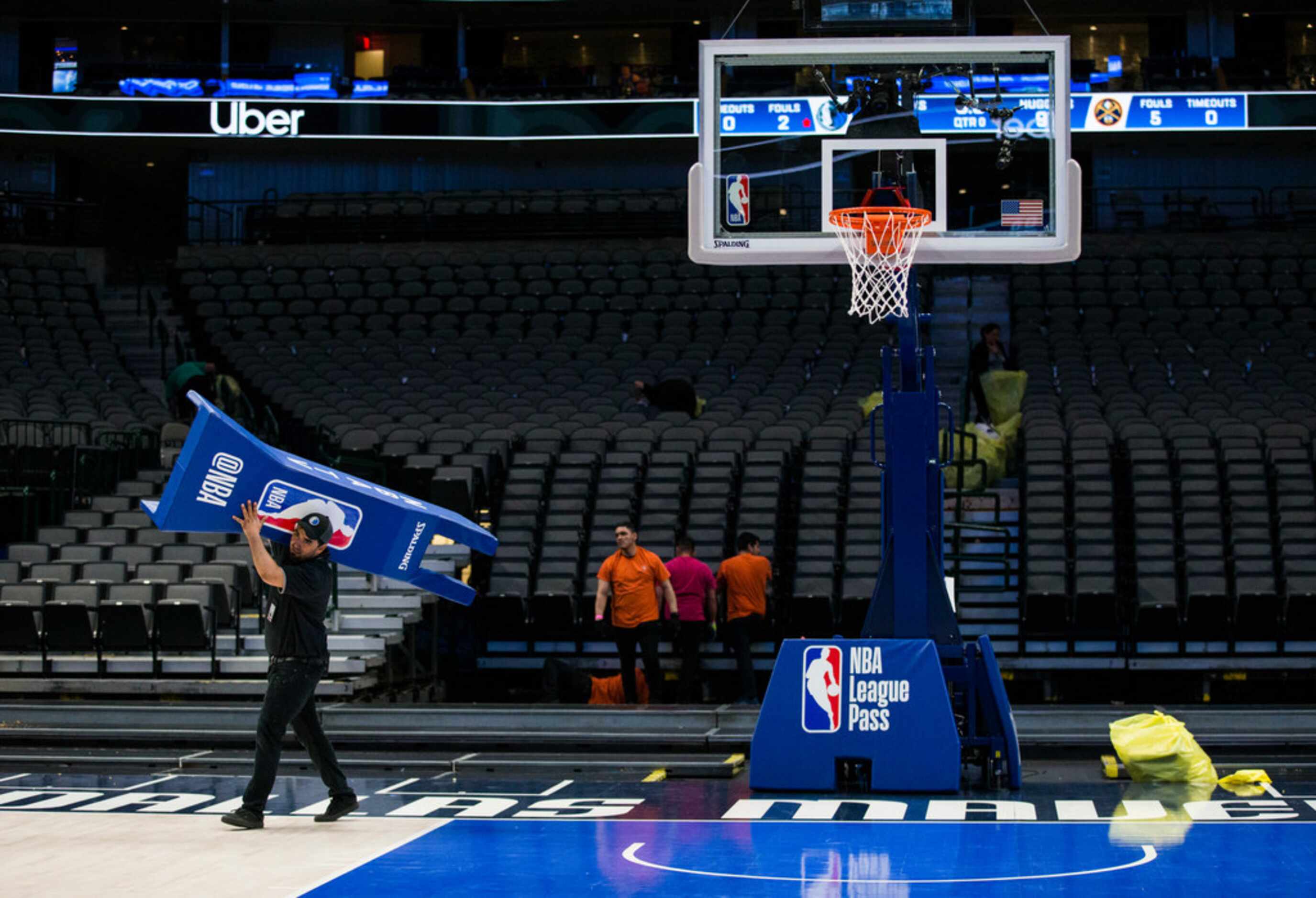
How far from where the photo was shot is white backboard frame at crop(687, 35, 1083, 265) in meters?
9.91

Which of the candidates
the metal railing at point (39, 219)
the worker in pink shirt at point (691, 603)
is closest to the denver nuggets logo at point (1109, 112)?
the worker in pink shirt at point (691, 603)

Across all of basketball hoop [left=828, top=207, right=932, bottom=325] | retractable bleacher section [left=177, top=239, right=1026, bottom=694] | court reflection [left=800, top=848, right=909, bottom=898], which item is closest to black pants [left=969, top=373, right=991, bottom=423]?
retractable bleacher section [left=177, top=239, right=1026, bottom=694]

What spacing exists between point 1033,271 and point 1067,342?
252cm

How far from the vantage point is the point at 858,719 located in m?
9.89

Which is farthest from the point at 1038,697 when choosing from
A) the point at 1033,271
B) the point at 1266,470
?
the point at 1033,271

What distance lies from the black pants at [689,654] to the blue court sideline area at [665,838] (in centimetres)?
378

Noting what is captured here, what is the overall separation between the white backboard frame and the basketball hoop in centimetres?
9

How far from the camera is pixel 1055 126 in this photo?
1009 cm

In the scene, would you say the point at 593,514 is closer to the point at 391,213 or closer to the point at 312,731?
the point at 312,731

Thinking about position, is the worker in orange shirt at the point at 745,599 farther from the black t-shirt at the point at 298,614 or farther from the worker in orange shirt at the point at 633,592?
the black t-shirt at the point at 298,614

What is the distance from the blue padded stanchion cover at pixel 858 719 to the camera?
984cm

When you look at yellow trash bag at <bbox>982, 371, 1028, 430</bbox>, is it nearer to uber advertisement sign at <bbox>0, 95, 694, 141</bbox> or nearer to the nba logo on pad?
uber advertisement sign at <bbox>0, 95, 694, 141</bbox>

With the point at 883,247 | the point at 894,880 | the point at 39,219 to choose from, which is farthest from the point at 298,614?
the point at 39,219

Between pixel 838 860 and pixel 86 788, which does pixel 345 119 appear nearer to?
pixel 86 788
